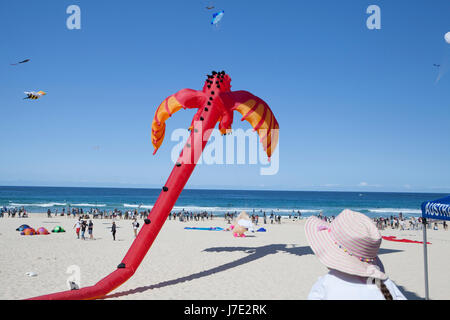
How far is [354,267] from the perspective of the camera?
232 cm

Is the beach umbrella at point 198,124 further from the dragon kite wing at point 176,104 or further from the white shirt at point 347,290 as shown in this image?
the white shirt at point 347,290

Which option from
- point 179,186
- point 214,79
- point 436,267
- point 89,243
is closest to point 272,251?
point 436,267

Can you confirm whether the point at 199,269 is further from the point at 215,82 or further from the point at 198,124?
the point at 215,82

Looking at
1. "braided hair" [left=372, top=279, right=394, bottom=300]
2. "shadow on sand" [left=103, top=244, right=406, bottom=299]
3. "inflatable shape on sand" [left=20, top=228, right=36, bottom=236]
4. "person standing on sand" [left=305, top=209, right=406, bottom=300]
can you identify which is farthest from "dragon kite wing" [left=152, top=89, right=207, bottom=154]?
"inflatable shape on sand" [left=20, top=228, right=36, bottom=236]

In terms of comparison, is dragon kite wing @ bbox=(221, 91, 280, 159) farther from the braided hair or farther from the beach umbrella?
the braided hair

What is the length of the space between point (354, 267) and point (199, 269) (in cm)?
1021

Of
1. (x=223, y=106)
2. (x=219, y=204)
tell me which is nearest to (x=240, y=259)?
(x=223, y=106)

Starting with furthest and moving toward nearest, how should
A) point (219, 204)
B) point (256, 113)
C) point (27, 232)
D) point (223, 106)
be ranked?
point (219, 204) → point (27, 232) → point (256, 113) → point (223, 106)

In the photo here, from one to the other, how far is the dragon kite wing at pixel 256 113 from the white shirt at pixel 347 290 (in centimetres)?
918

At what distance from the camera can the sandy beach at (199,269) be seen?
928 cm

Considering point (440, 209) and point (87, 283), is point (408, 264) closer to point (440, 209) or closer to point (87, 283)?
point (440, 209)

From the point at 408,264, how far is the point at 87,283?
11.9 metres

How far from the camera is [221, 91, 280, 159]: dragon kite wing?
37.1 feet
